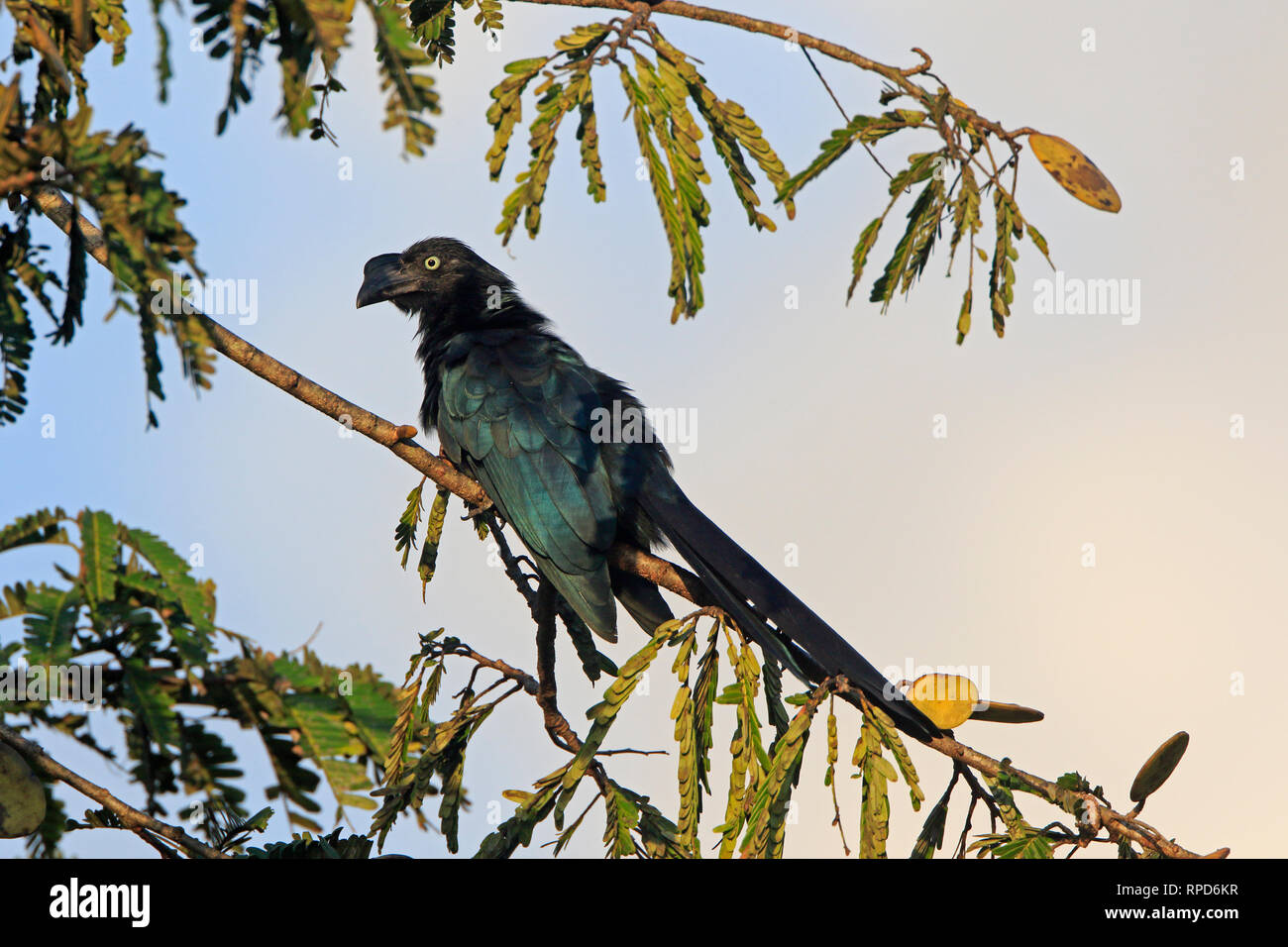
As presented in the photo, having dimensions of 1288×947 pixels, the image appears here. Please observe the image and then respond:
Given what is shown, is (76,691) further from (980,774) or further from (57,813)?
(980,774)

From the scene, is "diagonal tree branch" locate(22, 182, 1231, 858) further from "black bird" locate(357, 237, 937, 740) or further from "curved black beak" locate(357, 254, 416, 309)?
"curved black beak" locate(357, 254, 416, 309)

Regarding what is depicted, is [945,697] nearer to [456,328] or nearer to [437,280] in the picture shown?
[456,328]

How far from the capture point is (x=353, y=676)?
2109 mm

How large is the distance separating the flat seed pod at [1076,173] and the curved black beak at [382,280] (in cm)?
393

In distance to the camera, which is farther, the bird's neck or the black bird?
the bird's neck

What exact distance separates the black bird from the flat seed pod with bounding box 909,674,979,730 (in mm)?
526

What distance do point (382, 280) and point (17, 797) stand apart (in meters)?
4.29

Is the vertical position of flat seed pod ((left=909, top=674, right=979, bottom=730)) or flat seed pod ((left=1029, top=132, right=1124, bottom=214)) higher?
flat seed pod ((left=1029, top=132, right=1124, bottom=214))

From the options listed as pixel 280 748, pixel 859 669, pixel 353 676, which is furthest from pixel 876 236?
pixel 280 748

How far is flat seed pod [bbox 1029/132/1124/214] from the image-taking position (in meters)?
2.84

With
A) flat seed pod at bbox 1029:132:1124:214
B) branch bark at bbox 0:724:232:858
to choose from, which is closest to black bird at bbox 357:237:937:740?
flat seed pod at bbox 1029:132:1124:214

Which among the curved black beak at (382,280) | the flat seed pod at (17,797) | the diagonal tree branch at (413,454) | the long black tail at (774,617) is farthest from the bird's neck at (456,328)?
the flat seed pod at (17,797)

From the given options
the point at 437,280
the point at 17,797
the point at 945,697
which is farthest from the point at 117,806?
the point at 437,280
